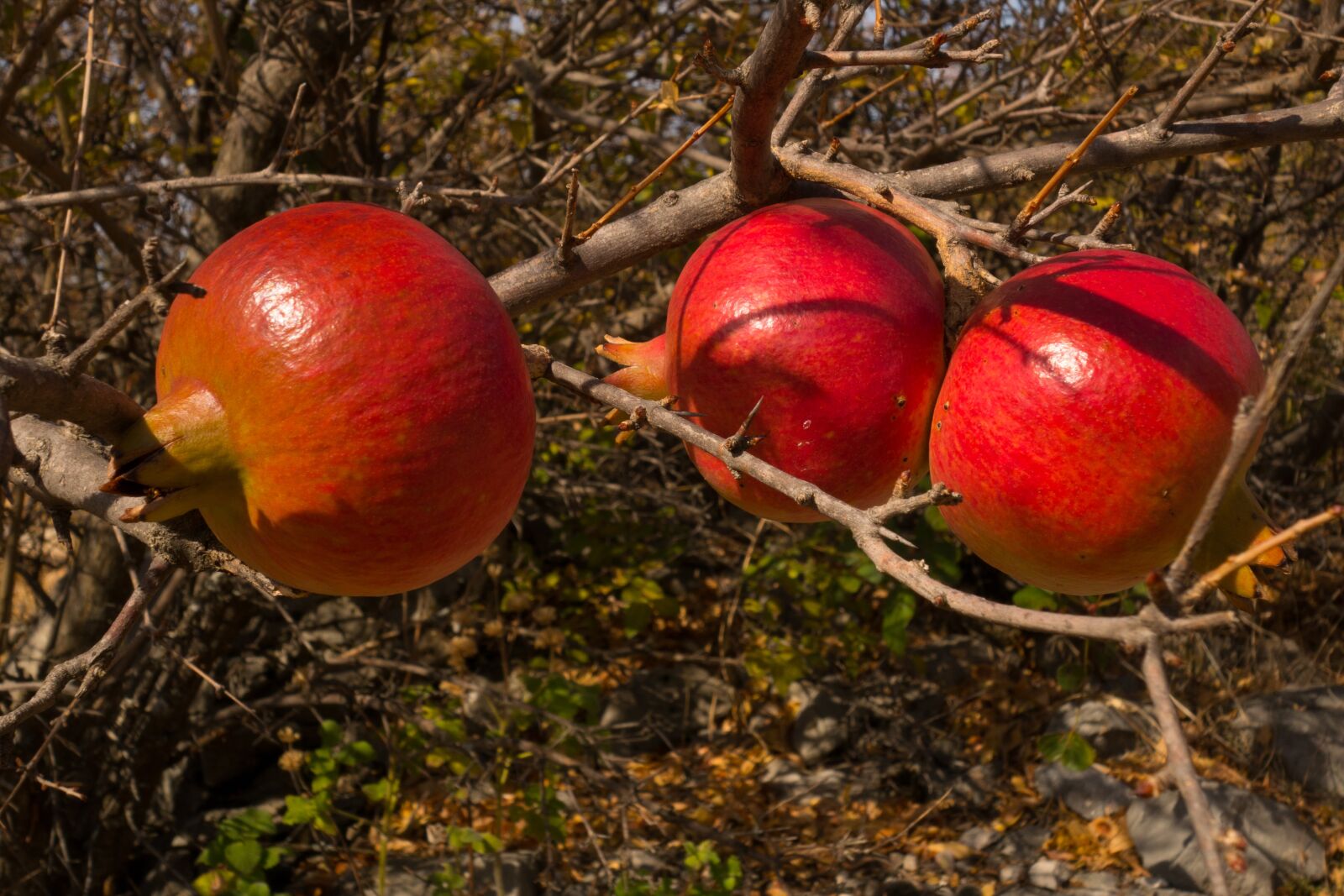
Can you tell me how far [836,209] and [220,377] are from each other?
2.25ft

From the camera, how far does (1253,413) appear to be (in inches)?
24.3

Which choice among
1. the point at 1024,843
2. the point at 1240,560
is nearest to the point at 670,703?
the point at 1024,843

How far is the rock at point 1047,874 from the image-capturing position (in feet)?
13.7

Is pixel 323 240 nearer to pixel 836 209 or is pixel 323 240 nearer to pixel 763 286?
pixel 763 286

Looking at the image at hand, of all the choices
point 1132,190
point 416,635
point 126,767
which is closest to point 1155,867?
point 1132,190

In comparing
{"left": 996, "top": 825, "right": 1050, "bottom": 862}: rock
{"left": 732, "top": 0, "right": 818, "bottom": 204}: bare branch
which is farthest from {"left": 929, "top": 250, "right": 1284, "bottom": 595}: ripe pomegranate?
{"left": 996, "top": 825, "right": 1050, "bottom": 862}: rock

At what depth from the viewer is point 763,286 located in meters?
1.17

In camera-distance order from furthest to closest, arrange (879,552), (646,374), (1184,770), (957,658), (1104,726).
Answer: (957,658) → (1104,726) → (646,374) → (879,552) → (1184,770)

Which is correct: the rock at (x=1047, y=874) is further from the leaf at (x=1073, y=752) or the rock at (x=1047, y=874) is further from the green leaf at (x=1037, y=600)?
the green leaf at (x=1037, y=600)

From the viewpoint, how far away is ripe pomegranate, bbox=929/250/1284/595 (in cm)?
100

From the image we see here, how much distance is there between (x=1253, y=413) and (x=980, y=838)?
4337mm

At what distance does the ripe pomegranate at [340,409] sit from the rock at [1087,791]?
4146 millimetres

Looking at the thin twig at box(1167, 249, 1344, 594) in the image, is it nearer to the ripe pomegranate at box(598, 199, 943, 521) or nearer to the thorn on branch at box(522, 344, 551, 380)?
the ripe pomegranate at box(598, 199, 943, 521)

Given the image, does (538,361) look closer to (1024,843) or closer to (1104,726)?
(1024,843)
